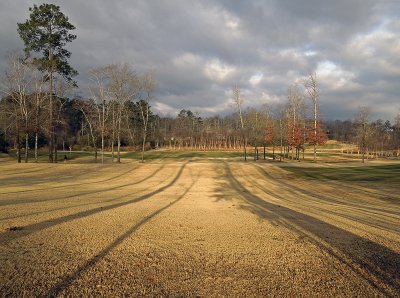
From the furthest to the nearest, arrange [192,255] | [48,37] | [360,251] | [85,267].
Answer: [48,37] → [360,251] → [192,255] → [85,267]

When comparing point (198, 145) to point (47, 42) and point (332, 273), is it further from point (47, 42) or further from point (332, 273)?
point (332, 273)

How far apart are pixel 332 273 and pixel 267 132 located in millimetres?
56637

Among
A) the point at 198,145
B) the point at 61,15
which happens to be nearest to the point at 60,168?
the point at 61,15

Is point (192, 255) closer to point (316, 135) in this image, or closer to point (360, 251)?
point (360, 251)

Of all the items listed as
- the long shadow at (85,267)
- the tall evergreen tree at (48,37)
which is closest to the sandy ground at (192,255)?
the long shadow at (85,267)

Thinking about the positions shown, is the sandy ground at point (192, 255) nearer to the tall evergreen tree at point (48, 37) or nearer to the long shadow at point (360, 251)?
the long shadow at point (360, 251)

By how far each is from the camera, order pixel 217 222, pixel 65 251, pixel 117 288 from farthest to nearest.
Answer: pixel 217 222 < pixel 65 251 < pixel 117 288

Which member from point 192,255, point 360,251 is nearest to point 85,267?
point 192,255

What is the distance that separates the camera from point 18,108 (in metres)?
37.7

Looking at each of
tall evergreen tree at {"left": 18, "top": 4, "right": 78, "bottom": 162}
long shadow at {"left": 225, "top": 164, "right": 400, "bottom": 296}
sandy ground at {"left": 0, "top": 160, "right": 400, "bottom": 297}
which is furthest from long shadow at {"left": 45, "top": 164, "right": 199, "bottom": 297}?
tall evergreen tree at {"left": 18, "top": 4, "right": 78, "bottom": 162}

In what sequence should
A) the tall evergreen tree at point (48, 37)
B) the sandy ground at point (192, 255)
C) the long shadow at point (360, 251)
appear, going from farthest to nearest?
the tall evergreen tree at point (48, 37) → the long shadow at point (360, 251) → the sandy ground at point (192, 255)

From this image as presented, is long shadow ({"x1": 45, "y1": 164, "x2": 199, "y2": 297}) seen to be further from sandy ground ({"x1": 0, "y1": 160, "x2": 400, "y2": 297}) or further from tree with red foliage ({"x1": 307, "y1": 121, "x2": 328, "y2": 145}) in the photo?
tree with red foliage ({"x1": 307, "y1": 121, "x2": 328, "y2": 145})

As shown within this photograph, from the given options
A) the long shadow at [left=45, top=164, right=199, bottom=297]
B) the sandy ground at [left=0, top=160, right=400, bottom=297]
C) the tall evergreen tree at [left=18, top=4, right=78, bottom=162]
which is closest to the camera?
the long shadow at [left=45, top=164, right=199, bottom=297]

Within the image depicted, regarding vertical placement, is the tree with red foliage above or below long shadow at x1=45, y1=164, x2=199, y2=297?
above
